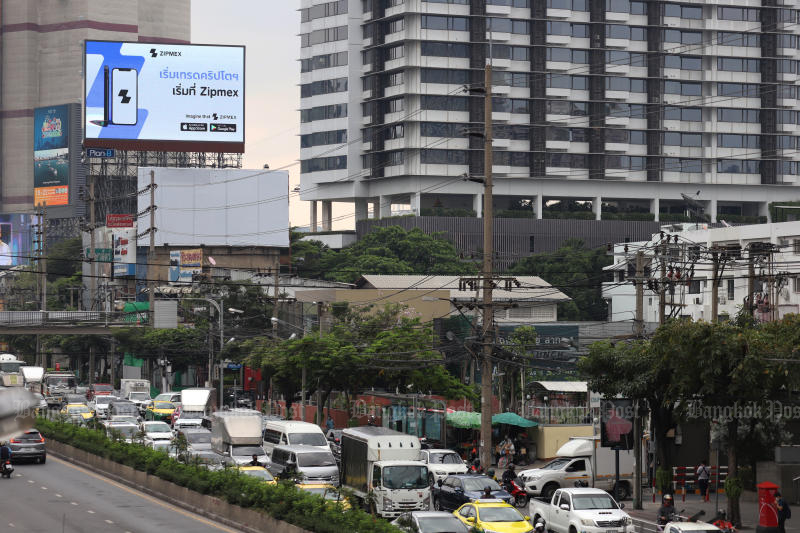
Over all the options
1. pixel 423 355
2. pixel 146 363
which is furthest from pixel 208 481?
pixel 146 363

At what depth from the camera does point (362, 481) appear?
36094mm

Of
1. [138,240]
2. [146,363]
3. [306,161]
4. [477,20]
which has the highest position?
[477,20]

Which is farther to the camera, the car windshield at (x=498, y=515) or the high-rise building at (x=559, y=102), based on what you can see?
the high-rise building at (x=559, y=102)

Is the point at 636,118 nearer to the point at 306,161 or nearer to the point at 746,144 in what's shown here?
the point at 746,144

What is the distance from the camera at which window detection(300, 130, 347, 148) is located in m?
149

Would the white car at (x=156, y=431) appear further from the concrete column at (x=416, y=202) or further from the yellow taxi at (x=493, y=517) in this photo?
the concrete column at (x=416, y=202)

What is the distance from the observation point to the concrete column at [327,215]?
522ft

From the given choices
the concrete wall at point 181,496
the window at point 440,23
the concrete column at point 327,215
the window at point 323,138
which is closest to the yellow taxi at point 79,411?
the concrete wall at point 181,496

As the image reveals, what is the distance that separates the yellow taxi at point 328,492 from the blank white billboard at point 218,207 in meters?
93.8

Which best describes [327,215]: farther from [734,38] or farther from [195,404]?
[195,404]

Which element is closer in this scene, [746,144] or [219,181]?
[219,181]

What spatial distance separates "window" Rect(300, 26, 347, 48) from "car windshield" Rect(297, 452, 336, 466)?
11283 centimetres

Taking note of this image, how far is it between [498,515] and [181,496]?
12675 mm

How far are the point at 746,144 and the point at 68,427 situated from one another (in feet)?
366
